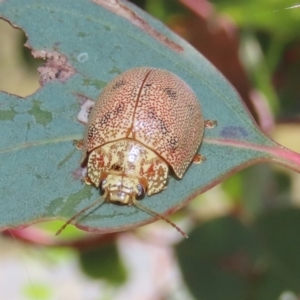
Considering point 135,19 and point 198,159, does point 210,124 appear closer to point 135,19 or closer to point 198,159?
point 198,159

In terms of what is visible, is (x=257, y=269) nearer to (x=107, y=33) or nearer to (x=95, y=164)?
(x=95, y=164)

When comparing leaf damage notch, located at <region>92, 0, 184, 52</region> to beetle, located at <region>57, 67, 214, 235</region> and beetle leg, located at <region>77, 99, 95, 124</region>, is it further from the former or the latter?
beetle leg, located at <region>77, 99, 95, 124</region>

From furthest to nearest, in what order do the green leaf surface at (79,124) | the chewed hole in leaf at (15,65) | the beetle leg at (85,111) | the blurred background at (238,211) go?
the chewed hole in leaf at (15,65) → the blurred background at (238,211) → the beetle leg at (85,111) → the green leaf surface at (79,124)

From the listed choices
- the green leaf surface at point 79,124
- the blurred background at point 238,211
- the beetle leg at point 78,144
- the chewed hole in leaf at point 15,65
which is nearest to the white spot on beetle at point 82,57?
the green leaf surface at point 79,124

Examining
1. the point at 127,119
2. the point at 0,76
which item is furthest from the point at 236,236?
the point at 0,76

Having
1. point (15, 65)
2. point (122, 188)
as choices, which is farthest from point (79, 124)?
point (15, 65)

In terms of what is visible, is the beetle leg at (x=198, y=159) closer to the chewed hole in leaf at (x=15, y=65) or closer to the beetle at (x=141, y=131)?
the beetle at (x=141, y=131)

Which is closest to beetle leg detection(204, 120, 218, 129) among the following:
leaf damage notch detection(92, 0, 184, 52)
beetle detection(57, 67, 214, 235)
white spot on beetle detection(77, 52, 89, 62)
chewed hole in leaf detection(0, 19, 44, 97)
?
beetle detection(57, 67, 214, 235)
